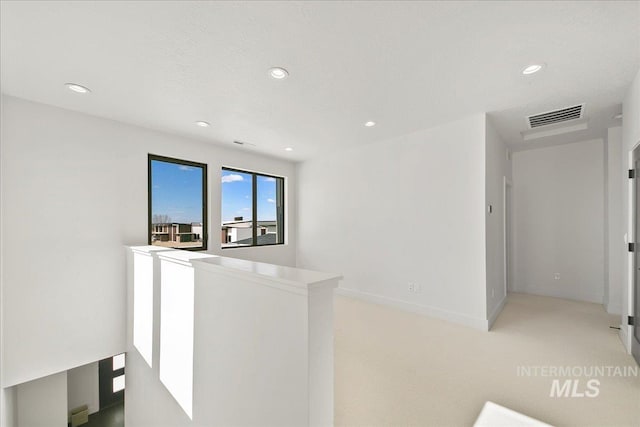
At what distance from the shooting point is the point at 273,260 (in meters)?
5.22

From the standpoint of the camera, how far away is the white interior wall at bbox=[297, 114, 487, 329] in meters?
3.29

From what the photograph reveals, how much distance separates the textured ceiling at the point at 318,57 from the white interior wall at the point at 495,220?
2.03ft

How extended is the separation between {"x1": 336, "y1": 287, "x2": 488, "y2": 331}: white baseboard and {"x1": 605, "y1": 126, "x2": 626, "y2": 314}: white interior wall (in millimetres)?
2280

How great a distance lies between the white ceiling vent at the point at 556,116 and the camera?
3.04 metres

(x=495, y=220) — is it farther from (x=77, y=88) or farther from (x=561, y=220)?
(x=77, y=88)

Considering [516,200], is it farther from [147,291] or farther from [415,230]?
[147,291]

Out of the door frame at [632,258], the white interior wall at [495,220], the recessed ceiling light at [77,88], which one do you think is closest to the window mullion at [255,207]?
the recessed ceiling light at [77,88]

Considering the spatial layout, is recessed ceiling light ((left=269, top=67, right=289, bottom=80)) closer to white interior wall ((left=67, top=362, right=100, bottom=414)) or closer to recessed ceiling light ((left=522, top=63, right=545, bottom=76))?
recessed ceiling light ((left=522, top=63, right=545, bottom=76))

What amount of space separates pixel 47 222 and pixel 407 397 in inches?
156

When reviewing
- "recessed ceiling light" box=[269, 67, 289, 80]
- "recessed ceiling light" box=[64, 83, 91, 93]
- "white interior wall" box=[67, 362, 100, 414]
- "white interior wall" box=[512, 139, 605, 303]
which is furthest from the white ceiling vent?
"white interior wall" box=[67, 362, 100, 414]

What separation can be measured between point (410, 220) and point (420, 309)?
51.3 inches

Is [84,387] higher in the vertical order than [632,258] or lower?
lower

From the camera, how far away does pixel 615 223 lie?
3.69 meters

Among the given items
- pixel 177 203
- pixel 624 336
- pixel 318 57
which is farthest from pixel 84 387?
pixel 624 336
